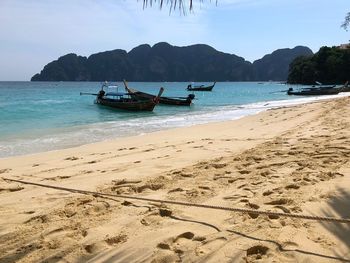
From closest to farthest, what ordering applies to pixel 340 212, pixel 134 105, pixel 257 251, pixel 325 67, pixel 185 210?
pixel 257 251, pixel 340 212, pixel 185 210, pixel 134 105, pixel 325 67

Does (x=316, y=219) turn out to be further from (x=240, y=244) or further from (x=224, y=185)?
(x=224, y=185)

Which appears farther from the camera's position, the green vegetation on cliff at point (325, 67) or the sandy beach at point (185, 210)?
the green vegetation on cliff at point (325, 67)

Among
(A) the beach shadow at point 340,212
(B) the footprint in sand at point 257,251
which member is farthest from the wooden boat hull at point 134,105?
(B) the footprint in sand at point 257,251

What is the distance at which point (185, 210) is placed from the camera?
12.8 feet

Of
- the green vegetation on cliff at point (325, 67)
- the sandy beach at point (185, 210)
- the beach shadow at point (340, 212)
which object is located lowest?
the sandy beach at point (185, 210)

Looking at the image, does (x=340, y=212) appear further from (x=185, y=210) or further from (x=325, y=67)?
(x=325, y=67)

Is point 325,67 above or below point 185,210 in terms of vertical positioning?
above

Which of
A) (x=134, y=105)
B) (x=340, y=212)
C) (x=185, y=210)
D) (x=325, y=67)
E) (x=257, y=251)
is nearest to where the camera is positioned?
(x=257, y=251)

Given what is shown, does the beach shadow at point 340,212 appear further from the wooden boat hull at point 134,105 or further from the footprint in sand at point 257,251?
the wooden boat hull at point 134,105

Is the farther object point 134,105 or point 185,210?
point 134,105

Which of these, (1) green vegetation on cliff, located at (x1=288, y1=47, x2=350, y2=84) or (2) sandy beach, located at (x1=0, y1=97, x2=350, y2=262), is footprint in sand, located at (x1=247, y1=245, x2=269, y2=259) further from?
(1) green vegetation on cliff, located at (x1=288, y1=47, x2=350, y2=84)

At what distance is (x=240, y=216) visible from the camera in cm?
365

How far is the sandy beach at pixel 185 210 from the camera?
3021 mm

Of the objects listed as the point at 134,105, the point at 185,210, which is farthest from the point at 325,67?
the point at 185,210
